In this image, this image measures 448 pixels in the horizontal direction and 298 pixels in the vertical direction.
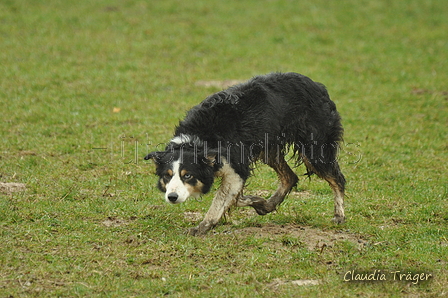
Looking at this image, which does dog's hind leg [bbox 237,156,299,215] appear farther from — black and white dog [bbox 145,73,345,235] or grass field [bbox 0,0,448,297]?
grass field [bbox 0,0,448,297]

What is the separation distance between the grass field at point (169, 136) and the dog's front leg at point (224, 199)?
0.79 ft

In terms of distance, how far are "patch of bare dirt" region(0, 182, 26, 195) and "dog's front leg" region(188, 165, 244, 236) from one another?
271cm

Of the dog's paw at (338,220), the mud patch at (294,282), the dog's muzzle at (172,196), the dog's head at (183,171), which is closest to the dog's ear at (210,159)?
the dog's head at (183,171)

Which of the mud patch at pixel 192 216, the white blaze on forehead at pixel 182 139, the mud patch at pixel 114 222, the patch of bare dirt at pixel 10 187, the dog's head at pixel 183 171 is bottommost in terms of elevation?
the mud patch at pixel 192 216

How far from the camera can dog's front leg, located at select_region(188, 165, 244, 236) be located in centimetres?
689

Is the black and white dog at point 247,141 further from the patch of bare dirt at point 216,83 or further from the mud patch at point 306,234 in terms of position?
the patch of bare dirt at point 216,83

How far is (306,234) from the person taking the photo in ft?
22.8

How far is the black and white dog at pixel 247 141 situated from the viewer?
6.55 meters

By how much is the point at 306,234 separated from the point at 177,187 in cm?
166

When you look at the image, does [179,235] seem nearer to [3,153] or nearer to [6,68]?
[3,153]

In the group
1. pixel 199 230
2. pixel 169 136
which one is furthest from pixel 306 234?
pixel 169 136

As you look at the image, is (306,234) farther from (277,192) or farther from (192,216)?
(192,216)

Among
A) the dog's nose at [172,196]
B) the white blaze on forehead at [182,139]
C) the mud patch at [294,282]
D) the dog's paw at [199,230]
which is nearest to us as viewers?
the mud patch at [294,282]

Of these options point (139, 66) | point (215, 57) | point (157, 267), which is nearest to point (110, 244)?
point (157, 267)
